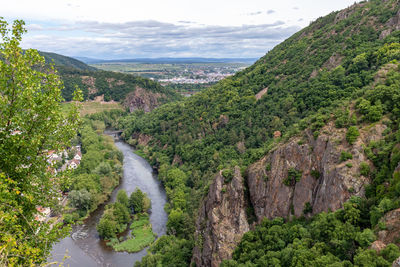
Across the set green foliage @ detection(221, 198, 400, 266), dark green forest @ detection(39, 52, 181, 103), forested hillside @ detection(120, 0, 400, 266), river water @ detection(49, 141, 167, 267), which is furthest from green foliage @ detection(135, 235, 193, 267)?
dark green forest @ detection(39, 52, 181, 103)

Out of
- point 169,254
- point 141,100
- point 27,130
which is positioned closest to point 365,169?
point 27,130

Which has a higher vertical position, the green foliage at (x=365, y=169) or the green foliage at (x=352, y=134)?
the green foliage at (x=352, y=134)

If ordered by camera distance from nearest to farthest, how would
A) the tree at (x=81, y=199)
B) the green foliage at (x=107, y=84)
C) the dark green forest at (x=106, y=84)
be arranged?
the tree at (x=81, y=199), the dark green forest at (x=106, y=84), the green foliage at (x=107, y=84)

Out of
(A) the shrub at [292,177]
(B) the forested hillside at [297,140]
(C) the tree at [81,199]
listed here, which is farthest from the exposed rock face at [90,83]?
(A) the shrub at [292,177]

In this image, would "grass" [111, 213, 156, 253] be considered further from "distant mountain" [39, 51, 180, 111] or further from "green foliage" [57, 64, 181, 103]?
"green foliage" [57, 64, 181, 103]

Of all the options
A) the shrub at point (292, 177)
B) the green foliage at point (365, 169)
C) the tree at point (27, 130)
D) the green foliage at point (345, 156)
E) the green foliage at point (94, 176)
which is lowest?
the green foliage at point (94, 176)

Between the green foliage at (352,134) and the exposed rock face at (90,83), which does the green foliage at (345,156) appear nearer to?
the green foliage at (352,134)

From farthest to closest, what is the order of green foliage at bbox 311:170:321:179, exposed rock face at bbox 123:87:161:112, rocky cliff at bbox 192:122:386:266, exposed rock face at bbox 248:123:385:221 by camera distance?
exposed rock face at bbox 123:87:161:112
green foliage at bbox 311:170:321:179
rocky cliff at bbox 192:122:386:266
exposed rock face at bbox 248:123:385:221

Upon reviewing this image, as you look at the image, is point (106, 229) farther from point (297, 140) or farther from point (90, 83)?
point (90, 83)
